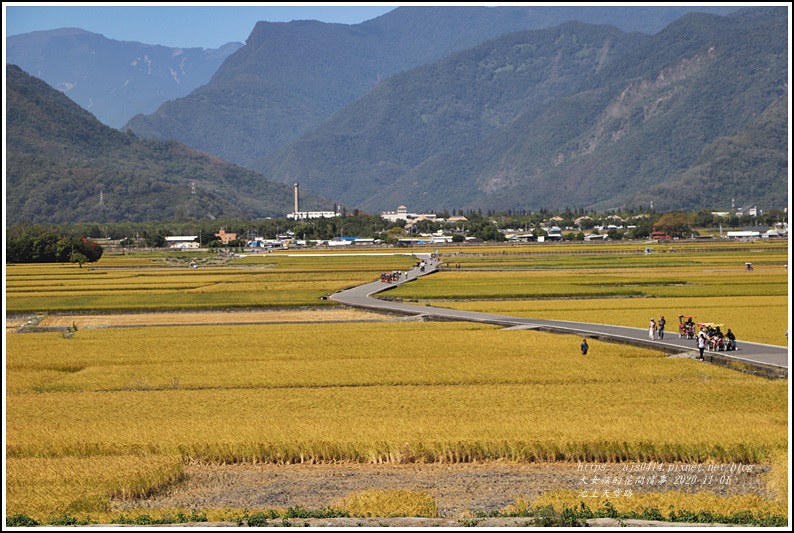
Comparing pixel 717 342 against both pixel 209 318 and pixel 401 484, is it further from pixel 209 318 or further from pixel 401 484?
pixel 209 318

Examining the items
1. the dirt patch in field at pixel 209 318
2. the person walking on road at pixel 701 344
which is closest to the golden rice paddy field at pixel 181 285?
the dirt patch in field at pixel 209 318

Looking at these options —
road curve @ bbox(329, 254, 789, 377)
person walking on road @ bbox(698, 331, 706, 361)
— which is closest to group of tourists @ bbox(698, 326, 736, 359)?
person walking on road @ bbox(698, 331, 706, 361)

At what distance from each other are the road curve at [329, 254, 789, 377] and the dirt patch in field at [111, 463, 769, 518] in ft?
42.0

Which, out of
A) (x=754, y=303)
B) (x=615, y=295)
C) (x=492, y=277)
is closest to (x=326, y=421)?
(x=754, y=303)

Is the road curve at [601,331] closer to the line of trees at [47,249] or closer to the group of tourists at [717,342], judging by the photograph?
the group of tourists at [717,342]

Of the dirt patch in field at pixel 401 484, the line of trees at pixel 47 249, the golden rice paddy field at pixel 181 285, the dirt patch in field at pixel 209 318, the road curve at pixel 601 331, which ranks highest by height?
the line of trees at pixel 47 249

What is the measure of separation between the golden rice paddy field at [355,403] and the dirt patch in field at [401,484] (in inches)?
18.5

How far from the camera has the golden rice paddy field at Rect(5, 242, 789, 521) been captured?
941 inches

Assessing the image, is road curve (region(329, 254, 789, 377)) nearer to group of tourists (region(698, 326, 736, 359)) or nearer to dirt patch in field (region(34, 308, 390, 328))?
group of tourists (region(698, 326, 736, 359))

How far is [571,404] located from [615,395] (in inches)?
85.2

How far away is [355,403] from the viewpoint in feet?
99.9

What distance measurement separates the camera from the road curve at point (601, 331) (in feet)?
118

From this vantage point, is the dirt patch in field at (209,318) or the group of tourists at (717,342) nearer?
the group of tourists at (717,342)

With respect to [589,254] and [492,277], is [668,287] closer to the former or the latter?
[492,277]
